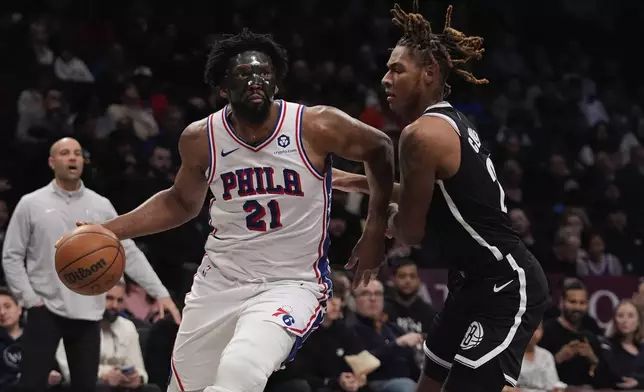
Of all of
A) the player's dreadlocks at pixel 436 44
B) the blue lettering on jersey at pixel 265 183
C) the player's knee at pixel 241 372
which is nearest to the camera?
the player's knee at pixel 241 372

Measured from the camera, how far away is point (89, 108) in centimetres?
1052

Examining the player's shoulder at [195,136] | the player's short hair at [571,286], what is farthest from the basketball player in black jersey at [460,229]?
the player's short hair at [571,286]

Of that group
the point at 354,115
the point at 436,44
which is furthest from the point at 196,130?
the point at 354,115

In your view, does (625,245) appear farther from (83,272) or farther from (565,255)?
(83,272)

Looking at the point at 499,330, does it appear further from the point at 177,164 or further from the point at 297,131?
the point at 177,164

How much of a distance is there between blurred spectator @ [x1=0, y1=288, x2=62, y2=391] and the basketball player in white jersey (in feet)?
9.32

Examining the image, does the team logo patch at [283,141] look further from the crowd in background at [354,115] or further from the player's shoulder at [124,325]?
the player's shoulder at [124,325]

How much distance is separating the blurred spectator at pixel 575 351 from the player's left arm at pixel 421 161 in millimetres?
4501

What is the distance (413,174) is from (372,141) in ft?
1.98

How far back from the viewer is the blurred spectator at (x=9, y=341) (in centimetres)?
705

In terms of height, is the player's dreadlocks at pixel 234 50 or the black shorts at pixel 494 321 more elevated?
the player's dreadlocks at pixel 234 50

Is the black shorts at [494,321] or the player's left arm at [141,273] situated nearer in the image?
the black shorts at [494,321]

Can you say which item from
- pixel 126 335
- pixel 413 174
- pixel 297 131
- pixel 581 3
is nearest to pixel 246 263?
pixel 297 131

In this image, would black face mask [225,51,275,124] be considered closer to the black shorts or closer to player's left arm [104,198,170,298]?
the black shorts
